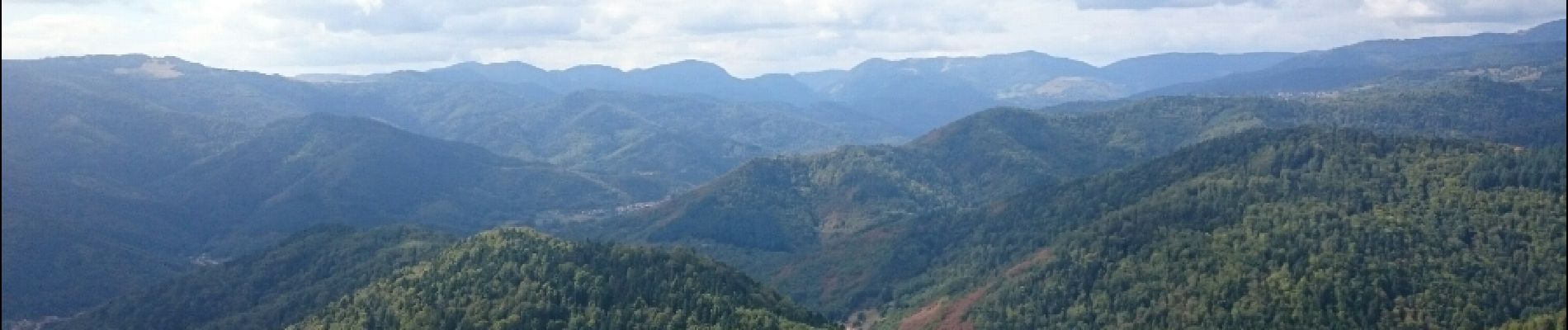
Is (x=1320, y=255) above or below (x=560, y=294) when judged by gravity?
above

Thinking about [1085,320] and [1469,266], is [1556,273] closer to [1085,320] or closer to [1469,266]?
[1469,266]

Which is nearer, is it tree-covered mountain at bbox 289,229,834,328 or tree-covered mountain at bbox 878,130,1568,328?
tree-covered mountain at bbox 289,229,834,328

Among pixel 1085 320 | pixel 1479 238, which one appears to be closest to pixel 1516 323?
pixel 1479 238

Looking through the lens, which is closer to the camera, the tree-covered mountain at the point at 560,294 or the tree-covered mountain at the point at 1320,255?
the tree-covered mountain at the point at 560,294
